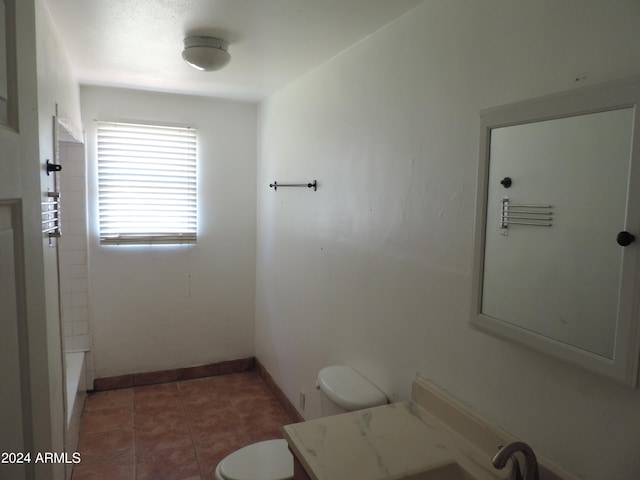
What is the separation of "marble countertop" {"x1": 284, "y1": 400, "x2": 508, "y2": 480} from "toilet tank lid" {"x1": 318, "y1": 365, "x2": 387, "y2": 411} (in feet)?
0.77

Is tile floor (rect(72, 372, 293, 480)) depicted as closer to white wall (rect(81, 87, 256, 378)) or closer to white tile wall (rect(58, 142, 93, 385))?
white wall (rect(81, 87, 256, 378))

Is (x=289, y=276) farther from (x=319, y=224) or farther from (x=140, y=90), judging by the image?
(x=140, y=90)

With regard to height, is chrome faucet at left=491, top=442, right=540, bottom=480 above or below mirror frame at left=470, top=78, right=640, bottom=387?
below

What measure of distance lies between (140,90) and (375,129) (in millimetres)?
2177

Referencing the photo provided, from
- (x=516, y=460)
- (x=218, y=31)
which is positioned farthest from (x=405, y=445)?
(x=218, y=31)

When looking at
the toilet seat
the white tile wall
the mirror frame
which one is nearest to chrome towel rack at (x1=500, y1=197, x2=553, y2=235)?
the mirror frame

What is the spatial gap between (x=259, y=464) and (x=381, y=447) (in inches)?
30.0

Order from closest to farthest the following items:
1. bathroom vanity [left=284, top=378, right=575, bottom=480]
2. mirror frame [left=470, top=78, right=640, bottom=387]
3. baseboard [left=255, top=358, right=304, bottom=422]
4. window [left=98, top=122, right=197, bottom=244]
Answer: mirror frame [left=470, top=78, right=640, bottom=387], bathroom vanity [left=284, top=378, right=575, bottom=480], baseboard [left=255, top=358, right=304, bottom=422], window [left=98, top=122, right=197, bottom=244]

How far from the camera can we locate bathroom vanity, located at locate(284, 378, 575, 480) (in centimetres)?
130

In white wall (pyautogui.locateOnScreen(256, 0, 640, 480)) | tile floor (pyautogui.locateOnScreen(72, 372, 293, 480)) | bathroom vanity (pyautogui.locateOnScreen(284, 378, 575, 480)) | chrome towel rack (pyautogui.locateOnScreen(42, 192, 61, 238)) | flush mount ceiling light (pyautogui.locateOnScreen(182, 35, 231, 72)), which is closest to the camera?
white wall (pyautogui.locateOnScreen(256, 0, 640, 480))

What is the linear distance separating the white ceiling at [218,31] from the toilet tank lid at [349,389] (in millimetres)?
1625

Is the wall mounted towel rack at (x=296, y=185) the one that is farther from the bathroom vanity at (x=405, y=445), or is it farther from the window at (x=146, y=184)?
the bathroom vanity at (x=405, y=445)

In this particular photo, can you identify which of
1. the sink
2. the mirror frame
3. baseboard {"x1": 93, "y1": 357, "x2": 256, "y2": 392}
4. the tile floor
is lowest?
the tile floor

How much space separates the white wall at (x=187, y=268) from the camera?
3.38 m
